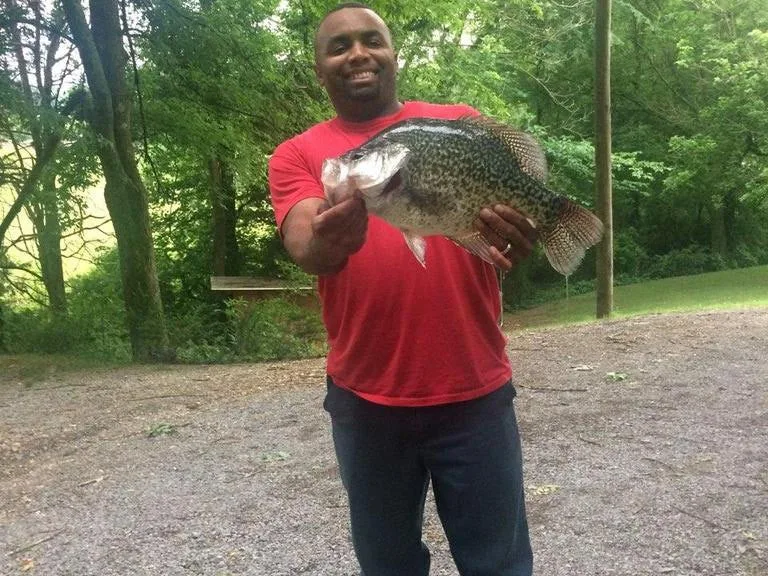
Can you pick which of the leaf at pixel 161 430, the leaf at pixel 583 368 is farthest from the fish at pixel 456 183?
the leaf at pixel 583 368

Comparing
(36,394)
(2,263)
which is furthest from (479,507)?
(2,263)

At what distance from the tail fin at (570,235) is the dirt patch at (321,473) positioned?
6.80 ft

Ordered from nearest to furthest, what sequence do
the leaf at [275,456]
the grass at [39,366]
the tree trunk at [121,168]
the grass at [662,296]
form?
1. the leaf at [275,456]
2. the grass at [39,366]
3. the tree trunk at [121,168]
4. the grass at [662,296]

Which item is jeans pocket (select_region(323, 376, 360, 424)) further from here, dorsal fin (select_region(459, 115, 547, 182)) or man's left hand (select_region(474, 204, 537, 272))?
dorsal fin (select_region(459, 115, 547, 182))

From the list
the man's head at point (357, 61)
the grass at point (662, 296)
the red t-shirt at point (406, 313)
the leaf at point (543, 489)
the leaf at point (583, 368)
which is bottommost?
the grass at point (662, 296)

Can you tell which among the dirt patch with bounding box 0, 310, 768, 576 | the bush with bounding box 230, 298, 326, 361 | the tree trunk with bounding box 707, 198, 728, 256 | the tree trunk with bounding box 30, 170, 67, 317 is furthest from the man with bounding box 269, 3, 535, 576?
the tree trunk with bounding box 707, 198, 728, 256

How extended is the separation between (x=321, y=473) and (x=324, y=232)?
11.8 feet

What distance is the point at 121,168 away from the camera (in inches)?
439

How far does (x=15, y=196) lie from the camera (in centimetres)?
1173

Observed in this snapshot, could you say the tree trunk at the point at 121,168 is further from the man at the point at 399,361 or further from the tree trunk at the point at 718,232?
the tree trunk at the point at 718,232

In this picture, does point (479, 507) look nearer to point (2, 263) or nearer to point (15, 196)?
point (15, 196)

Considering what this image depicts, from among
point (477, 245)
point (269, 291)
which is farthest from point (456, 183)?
point (269, 291)

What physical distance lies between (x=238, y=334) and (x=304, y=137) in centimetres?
1058

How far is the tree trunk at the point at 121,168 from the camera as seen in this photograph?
10930 millimetres
